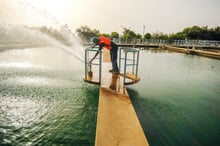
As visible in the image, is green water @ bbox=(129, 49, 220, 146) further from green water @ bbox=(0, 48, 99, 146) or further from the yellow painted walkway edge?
green water @ bbox=(0, 48, 99, 146)

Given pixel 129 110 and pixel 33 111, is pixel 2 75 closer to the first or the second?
pixel 33 111

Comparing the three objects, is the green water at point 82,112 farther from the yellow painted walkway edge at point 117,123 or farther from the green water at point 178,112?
the yellow painted walkway edge at point 117,123

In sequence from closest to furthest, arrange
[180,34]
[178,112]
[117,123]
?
[117,123] < [178,112] < [180,34]

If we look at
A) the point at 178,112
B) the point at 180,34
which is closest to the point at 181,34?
the point at 180,34

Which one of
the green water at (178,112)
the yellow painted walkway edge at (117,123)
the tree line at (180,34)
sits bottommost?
the green water at (178,112)

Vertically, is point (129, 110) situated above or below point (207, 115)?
above

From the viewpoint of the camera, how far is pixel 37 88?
23.1 feet

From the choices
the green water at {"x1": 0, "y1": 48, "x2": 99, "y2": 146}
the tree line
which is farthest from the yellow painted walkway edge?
the tree line

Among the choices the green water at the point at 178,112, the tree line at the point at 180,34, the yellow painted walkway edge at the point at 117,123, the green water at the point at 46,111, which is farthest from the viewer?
the tree line at the point at 180,34

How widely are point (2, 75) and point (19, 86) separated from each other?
2.34 m

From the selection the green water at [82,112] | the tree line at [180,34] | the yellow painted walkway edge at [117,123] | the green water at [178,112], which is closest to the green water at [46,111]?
the green water at [82,112]

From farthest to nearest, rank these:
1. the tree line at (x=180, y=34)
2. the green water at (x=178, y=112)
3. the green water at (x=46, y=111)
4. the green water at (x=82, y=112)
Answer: the tree line at (x=180, y=34) < the green water at (x=178, y=112) < the green water at (x=82, y=112) < the green water at (x=46, y=111)

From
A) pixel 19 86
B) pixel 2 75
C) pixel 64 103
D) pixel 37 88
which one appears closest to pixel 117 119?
pixel 64 103

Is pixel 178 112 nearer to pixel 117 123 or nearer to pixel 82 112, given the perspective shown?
pixel 117 123
